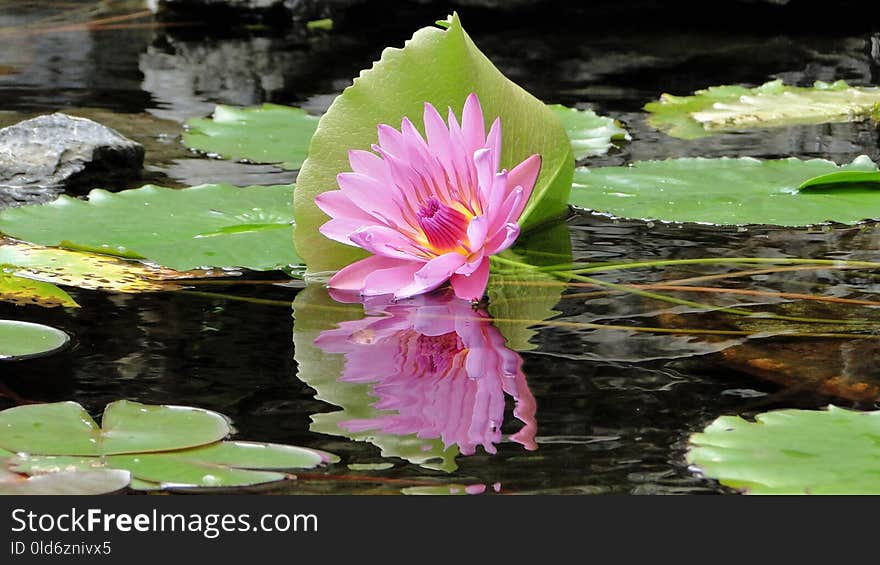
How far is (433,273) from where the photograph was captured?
4.30 ft

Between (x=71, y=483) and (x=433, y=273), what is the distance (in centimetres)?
54

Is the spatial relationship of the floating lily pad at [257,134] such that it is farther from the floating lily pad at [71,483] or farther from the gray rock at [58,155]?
the floating lily pad at [71,483]

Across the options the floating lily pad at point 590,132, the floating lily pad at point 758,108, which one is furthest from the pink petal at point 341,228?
the floating lily pad at point 758,108

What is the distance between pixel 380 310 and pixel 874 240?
2.46ft

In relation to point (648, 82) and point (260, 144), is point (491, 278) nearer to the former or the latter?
point (260, 144)

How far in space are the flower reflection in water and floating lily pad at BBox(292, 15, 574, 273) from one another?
0.32ft

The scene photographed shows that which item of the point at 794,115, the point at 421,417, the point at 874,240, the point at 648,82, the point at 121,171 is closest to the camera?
the point at 421,417

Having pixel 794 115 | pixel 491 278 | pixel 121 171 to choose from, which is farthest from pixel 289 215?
pixel 794 115

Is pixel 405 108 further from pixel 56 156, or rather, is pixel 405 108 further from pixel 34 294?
pixel 56 156

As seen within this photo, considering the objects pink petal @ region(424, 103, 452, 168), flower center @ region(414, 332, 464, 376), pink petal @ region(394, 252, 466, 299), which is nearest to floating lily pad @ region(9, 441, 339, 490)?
flower center @ region(414, 332, 464, 376)

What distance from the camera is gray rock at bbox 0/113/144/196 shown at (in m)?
2.02

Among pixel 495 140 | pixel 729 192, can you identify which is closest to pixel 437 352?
pixel 495 140

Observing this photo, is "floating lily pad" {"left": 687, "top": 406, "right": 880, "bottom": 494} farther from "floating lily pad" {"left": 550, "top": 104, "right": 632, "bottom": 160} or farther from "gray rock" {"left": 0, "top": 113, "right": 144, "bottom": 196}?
"gray rock" {"left": 0, "top": 113, "right": 144, "bottom": 196}

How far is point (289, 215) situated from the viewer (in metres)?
1.71
